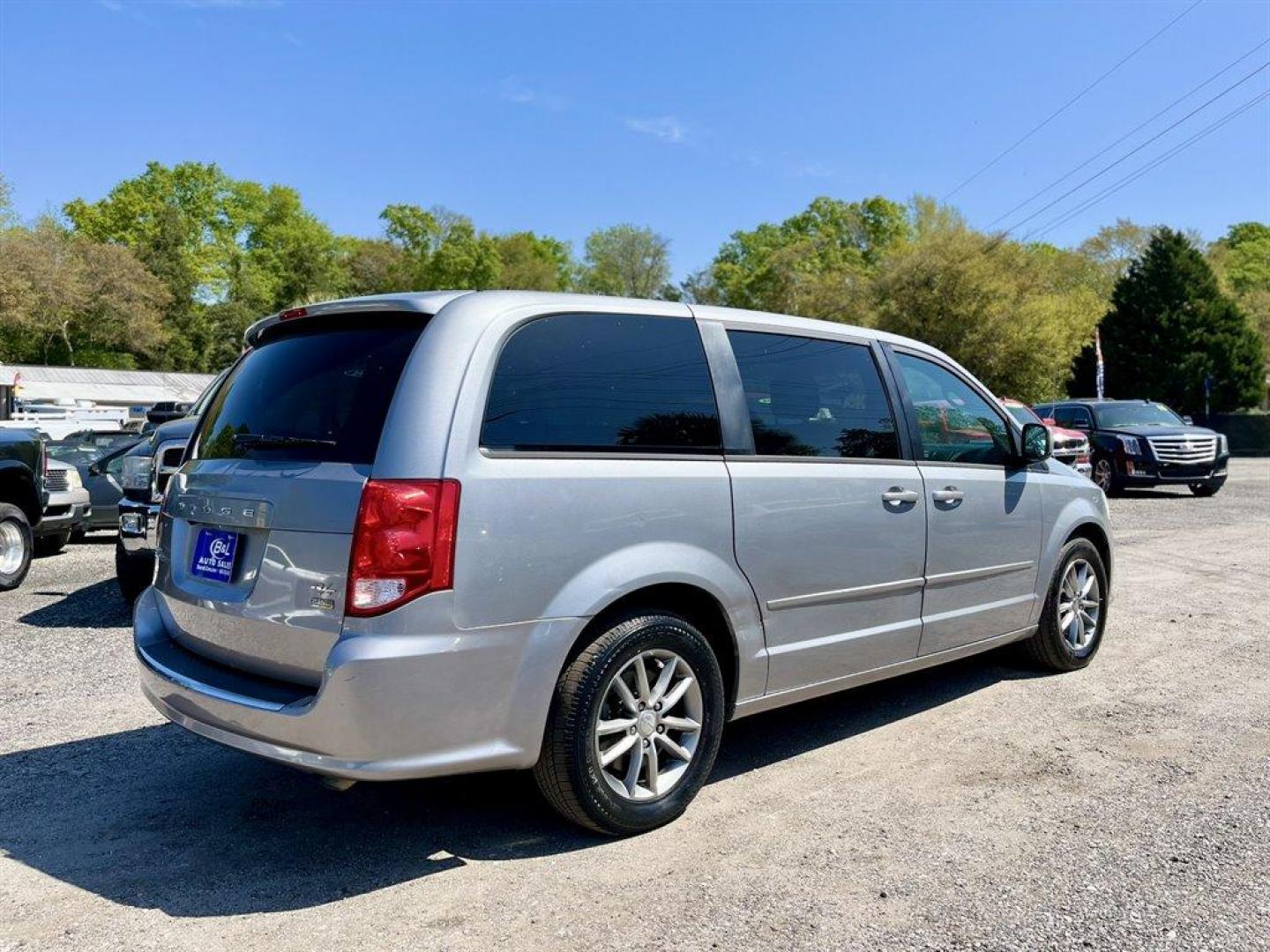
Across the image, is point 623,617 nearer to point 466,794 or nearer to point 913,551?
point 466,794

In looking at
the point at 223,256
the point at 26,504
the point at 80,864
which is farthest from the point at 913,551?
the point at 223,256

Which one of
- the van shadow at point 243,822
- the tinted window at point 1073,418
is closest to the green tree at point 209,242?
the tinted window at point 1073,418

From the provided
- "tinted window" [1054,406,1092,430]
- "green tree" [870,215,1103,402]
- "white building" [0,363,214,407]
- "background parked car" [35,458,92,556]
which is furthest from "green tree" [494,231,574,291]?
"background parked car" [35,458,92,556]

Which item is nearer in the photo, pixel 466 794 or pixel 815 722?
pixel 466 794

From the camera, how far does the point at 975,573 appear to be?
4887mm

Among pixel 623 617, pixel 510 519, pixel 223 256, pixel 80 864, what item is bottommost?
pixel 80 864

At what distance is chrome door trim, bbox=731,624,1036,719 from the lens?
156 inches

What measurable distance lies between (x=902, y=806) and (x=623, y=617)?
1366 millimetres

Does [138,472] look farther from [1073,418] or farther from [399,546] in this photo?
[1073,418]

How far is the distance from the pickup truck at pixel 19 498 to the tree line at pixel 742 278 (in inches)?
1467

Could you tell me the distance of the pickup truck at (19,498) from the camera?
929cm

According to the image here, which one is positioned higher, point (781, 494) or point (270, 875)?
point (781, 494)

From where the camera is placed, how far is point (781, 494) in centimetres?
395

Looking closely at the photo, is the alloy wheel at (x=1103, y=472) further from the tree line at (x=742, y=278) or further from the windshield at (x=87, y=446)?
the tree line at (x=742, y=278)
